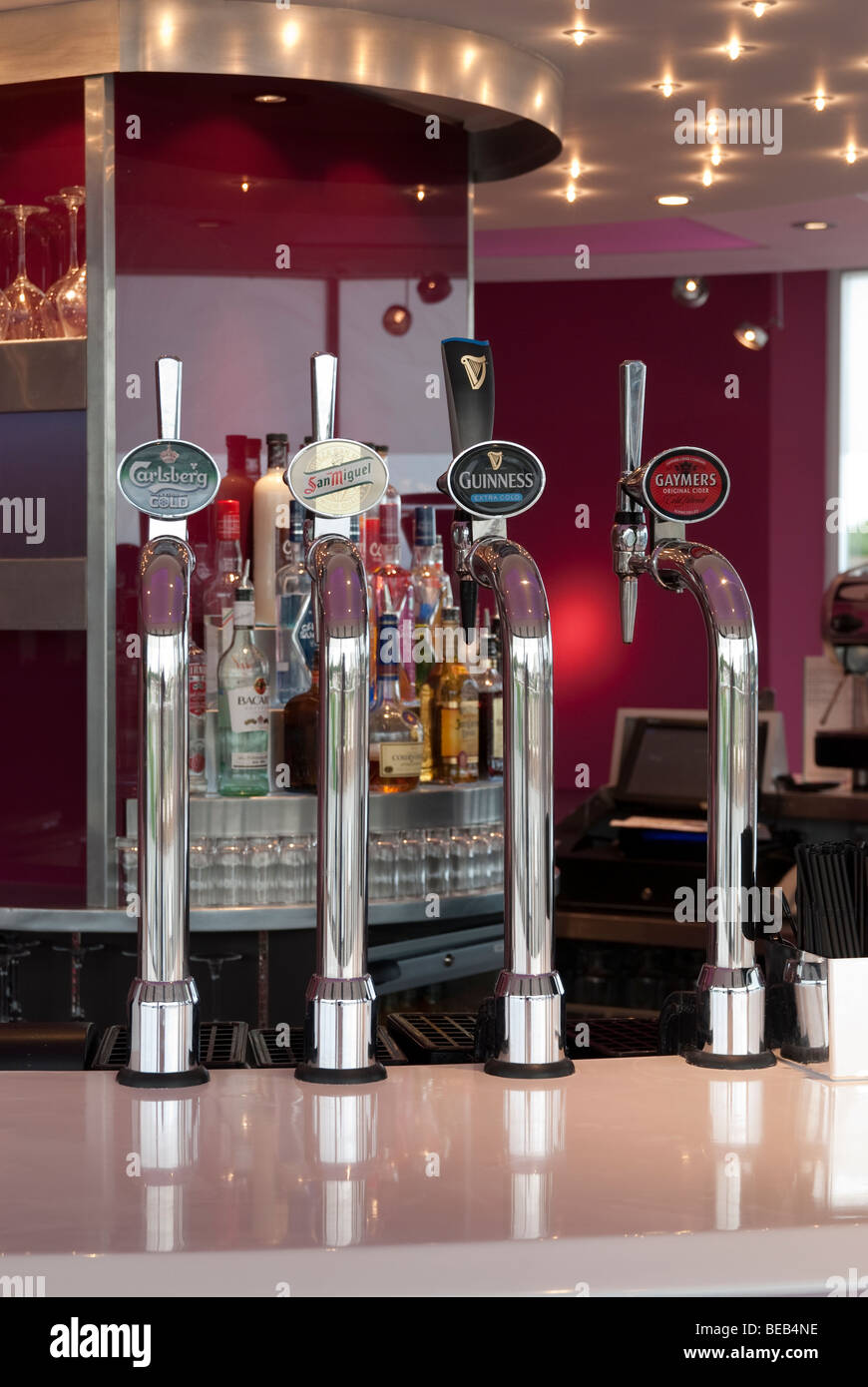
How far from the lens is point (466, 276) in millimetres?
2943

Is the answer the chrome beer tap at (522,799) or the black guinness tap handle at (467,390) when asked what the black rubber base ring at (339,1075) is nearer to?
the chrome beer tap at (522,799)

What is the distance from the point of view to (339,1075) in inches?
47.4

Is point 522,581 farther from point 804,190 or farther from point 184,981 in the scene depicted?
point 804,190

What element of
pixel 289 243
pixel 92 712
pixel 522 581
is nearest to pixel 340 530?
pixel 522 581

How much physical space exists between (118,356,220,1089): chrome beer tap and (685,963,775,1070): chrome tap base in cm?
40

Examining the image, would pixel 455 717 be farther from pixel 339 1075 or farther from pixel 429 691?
pixel 339 1075

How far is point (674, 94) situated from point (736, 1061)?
2430 mm

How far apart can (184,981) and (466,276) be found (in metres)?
2.04

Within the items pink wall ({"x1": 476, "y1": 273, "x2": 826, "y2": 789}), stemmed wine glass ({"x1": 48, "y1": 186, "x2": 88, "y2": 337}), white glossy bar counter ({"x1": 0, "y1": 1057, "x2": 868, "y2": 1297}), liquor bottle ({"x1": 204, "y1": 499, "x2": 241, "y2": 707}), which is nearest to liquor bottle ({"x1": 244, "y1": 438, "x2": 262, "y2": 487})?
liquor bottle ({"x1": 204, "y1": 499, "x2": 241, "y2": 707})

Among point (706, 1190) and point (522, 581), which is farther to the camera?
point (522, 581)

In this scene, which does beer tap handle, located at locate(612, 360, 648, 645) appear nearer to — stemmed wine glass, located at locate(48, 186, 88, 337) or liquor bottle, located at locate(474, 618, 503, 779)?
liquor bottle, located at locate(474, 618, 503, 779)

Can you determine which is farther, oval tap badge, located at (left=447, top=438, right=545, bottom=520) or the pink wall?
the pink wall

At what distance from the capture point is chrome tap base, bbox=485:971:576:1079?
1.20 meters
